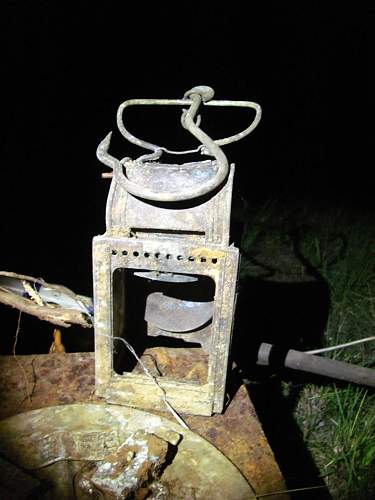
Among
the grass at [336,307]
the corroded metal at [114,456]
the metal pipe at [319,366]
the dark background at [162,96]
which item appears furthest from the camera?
the dark background at [162,96]

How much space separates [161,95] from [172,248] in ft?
10.8

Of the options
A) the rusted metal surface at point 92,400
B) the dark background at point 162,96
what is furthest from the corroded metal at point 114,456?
the dark background at point 162,96

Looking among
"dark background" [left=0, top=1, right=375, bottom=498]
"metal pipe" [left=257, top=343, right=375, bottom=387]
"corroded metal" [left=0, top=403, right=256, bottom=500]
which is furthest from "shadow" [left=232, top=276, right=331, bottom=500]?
"dark background" [left=0, top=1, right=375, bottom=498]

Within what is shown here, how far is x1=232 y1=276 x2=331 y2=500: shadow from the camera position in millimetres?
1907

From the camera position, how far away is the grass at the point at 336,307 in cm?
188

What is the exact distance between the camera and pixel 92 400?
1285 millimetres

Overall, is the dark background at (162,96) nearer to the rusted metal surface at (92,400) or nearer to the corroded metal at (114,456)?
the rusted metal surface at (92,400)

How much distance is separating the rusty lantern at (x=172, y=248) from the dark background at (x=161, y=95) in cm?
189

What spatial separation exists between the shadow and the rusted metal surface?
0.23 m

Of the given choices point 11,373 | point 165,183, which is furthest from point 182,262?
point 11,373

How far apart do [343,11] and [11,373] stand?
13.2 ft

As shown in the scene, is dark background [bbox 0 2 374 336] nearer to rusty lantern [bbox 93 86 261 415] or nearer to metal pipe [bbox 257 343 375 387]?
metal pipe [bbox 257 343 375 387]

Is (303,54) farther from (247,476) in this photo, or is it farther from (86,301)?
(247,476)

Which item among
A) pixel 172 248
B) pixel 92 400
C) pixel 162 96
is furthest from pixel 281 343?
pixel 162 96
